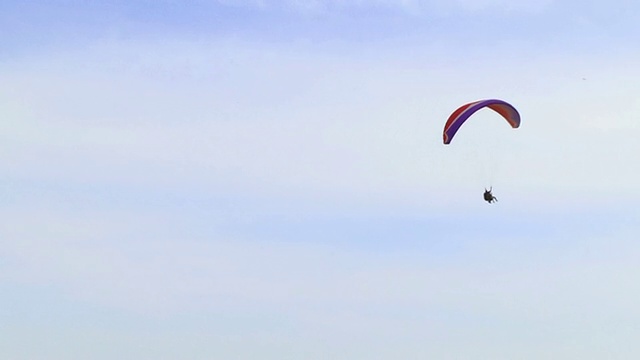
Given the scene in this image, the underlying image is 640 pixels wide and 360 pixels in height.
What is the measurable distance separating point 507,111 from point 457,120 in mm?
2662

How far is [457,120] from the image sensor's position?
133m

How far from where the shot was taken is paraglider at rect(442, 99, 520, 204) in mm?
132625

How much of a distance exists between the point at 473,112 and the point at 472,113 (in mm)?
70

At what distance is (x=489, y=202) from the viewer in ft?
438

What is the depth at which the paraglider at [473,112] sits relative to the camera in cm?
13262

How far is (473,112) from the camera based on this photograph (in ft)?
435

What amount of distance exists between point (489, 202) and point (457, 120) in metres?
4.43

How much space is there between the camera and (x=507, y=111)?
13388 centimetres

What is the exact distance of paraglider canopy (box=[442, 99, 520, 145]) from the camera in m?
133

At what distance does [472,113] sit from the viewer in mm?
132625

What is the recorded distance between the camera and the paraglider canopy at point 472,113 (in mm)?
132625
